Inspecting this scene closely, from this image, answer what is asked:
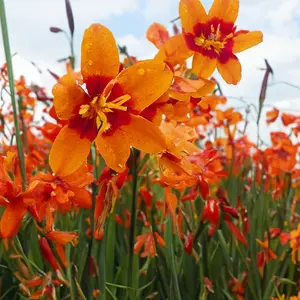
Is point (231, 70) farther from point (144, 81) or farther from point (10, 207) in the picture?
point (10, 207)

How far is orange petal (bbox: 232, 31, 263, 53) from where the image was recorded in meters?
0.87

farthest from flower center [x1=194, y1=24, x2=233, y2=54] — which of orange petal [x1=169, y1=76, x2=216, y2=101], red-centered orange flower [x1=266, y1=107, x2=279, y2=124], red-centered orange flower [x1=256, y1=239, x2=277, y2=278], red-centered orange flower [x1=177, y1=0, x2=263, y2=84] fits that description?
red-centered orange flower [x1=266, y1=107, x2=279, y2=124]

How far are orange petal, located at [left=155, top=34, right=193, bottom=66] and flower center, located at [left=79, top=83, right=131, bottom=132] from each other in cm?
14

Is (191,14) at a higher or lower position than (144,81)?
higher

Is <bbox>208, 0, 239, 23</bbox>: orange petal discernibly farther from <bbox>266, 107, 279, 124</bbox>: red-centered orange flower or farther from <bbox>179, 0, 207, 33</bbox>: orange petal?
<bbox>266, 107, 279, 124</bbox>: red-centered orange flower

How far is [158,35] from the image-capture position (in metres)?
0.92

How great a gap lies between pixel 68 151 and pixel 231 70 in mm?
325

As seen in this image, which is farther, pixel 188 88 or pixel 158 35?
pixel 158 35

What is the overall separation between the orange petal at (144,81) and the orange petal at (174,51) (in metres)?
0.12

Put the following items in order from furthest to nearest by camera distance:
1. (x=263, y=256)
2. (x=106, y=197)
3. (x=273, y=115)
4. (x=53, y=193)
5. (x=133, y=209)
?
(x=273, y=115) → (x=263, y=256) → (x=133, y=209) → (x=53, y=193) → (x=106, y=197)

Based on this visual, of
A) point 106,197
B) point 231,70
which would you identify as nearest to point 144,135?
point 106,197

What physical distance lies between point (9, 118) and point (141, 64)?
268 cm

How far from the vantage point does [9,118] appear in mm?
3221

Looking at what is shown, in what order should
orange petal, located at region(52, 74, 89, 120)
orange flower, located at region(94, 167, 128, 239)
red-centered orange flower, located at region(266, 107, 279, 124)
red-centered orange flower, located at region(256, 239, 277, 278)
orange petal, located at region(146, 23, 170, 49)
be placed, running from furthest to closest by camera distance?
A: red-centered orange flower, located at region(266, 107, 279, 124)
red-centered orange flower, located at region(256, 239, 277, 278)
orange petal, located at region(146, 23, 170, 49)
orange flower, located at region(94, 167, 128, 239)
orange petal, located at region(52, 74, 89, 120)
